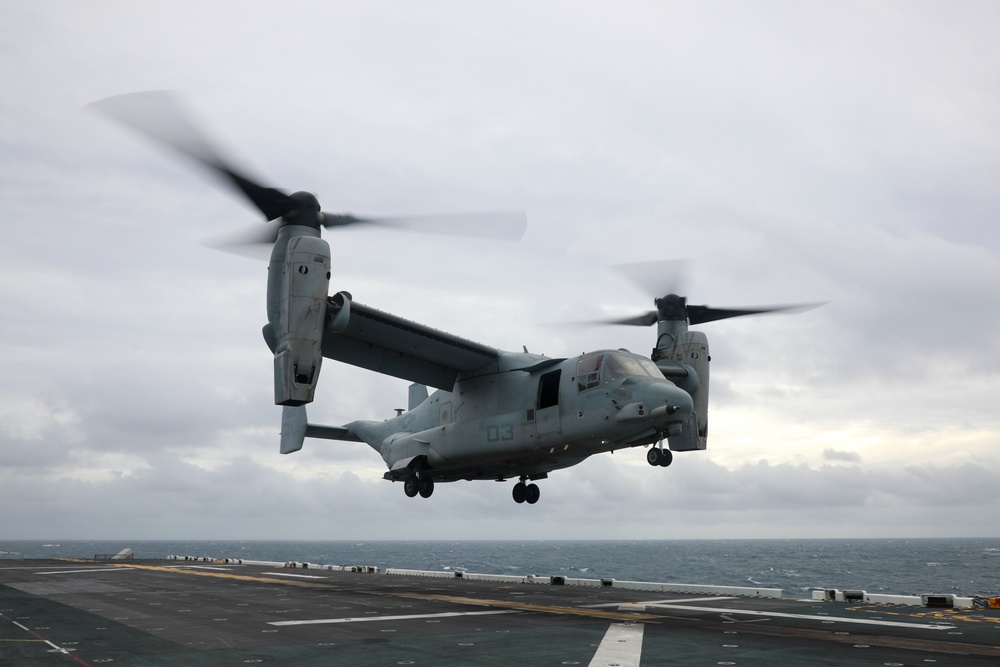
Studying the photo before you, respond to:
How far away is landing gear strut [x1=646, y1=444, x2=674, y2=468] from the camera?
80.8 feet

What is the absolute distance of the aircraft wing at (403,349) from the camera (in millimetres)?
25484

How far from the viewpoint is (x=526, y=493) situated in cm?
3086

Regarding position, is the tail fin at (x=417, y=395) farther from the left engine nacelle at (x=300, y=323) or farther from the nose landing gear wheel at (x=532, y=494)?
the left engine nacelle at (x=300, y=323)

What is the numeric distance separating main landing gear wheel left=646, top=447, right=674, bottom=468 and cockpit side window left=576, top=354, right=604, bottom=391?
3010 millimetres

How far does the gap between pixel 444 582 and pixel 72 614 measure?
1615 cm

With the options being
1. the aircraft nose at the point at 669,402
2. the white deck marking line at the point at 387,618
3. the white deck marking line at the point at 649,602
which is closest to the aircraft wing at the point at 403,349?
the aircraft nose at the point at 669,402

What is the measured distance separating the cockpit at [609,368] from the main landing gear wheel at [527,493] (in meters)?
7.93

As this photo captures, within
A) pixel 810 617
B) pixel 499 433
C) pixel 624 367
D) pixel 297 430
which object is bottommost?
pixel 810 617

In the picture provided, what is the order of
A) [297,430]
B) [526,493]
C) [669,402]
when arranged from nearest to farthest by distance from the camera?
[669,402]
[526,493]
[297,430]

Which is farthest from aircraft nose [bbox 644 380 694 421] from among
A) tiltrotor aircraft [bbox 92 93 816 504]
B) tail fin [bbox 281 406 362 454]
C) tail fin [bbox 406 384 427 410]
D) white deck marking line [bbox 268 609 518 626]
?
tail fin [bbox 281 406 362 454]

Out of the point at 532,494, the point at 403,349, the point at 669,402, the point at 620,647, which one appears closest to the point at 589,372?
the point at 669,402

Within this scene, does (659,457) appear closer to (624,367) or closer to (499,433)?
(624,367)

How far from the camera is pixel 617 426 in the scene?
2314 cm

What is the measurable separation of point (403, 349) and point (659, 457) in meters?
9.20
